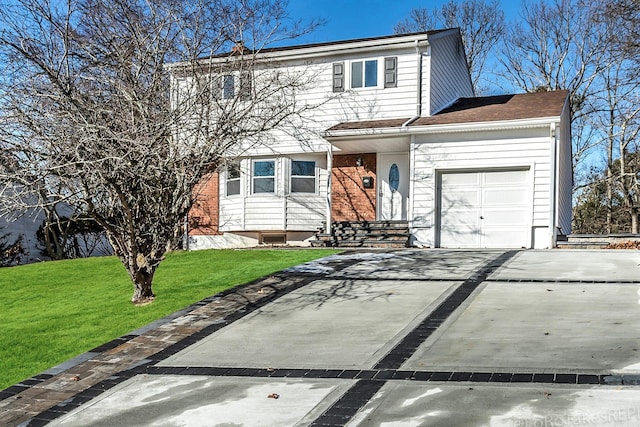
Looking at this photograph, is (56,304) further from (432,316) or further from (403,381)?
(403,381)

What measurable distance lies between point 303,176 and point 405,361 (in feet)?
41.8

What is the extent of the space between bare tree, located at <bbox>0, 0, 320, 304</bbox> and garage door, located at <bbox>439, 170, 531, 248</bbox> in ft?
22.0

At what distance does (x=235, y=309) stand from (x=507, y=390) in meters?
4.82

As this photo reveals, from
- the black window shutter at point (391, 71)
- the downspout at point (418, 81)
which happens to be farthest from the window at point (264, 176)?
the downspout at point (418, 81)

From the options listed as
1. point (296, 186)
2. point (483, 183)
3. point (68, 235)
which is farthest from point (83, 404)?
point (68, 235)

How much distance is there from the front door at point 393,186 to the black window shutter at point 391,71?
2030mm

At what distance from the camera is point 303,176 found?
18344mm

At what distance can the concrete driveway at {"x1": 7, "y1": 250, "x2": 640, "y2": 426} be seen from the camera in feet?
15.2

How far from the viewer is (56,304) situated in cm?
1020

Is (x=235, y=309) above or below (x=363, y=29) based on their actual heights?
below

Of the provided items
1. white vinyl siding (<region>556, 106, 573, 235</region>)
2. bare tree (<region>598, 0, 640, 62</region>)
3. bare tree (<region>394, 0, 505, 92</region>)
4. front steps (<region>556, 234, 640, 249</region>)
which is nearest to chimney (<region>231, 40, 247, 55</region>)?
white vinyl siding (<region>556, 106, 573, 235</region>)

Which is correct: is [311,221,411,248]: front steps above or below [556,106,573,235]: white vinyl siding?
below

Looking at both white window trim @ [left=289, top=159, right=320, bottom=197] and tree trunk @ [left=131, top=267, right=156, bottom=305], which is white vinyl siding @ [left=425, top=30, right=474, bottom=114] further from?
tree trunk @ [left=131, top=267, right=156, bottom=305]

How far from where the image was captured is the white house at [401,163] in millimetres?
14969
